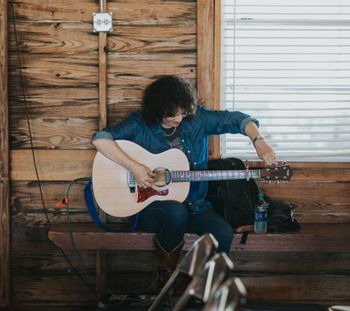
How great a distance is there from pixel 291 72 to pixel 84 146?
128cm

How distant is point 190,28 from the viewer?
371 centimetres

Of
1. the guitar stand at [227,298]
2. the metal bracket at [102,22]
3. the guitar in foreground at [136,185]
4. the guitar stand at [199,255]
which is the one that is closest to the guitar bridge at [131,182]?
the guitar in foreground at [136,185]

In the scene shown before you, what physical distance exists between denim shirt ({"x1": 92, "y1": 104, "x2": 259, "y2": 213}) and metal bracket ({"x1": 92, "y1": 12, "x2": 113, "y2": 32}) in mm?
519

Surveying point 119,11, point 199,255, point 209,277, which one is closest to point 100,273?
point 119,11

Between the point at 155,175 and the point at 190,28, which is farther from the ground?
the point at 190,28

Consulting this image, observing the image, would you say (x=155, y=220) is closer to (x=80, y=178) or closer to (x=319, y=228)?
(x=80, y=178)

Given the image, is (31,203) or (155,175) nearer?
(155,175)

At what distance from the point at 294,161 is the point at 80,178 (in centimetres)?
126

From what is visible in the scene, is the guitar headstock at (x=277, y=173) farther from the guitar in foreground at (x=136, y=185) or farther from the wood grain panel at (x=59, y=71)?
the wood grain panel at (x=59, y=71)

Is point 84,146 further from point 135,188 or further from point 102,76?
point 135,188

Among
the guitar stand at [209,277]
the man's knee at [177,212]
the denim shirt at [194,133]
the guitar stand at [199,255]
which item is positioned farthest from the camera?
the denim shirt at [194,133]

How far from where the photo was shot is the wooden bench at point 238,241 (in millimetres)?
3449

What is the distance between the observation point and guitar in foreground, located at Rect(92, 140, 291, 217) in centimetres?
339

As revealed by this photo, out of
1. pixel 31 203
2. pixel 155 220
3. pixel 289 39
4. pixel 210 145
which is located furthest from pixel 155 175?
pixel 289 39
